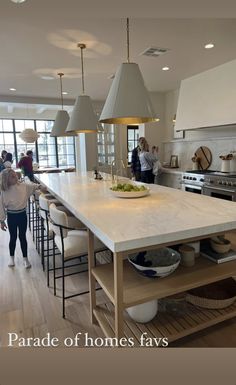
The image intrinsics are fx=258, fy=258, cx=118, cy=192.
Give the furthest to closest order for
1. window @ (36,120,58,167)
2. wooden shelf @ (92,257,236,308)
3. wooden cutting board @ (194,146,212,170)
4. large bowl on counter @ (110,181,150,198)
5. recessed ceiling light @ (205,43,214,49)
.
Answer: window @ (36,120,58,167) < wooden cutting board @ (194,146,212,170) < recessed ceiling light @ (205,43,214,49) < large bowl on counter @ (110,181,150,198) < wooden shelf @ (92,257,236,308)

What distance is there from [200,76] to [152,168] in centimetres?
186

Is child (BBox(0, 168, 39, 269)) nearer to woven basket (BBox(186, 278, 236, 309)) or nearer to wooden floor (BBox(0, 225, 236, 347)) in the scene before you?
wooden floor (BBox(0, 225, 236, 347))

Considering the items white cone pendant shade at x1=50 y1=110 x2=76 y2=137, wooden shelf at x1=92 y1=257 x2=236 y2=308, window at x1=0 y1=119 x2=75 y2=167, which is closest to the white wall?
white cone pendant shade at x1=50 y1=110 x2=76 y2=137

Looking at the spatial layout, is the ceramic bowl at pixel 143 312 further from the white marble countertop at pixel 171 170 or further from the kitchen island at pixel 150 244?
the white marble countertop at pixel 171 170

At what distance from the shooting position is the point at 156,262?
1.82 m

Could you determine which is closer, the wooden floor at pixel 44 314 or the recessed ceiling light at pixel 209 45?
the wooden floor at pixel 44 314

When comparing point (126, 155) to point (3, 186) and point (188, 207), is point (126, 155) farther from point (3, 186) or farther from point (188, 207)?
point (188, 207)

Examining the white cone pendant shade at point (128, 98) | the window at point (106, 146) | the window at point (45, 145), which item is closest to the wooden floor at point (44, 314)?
the white cone pendant shade at point (128, 98)

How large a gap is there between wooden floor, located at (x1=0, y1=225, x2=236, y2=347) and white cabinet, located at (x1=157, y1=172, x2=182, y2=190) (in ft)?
10.4

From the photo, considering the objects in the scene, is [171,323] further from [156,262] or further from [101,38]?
[101,38]

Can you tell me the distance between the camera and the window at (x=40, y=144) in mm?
10500

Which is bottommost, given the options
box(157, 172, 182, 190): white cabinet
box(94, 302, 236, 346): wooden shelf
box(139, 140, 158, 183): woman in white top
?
box(94, 302, 236, 346): wooden shelf

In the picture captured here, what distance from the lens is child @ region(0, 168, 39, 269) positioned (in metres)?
2.87

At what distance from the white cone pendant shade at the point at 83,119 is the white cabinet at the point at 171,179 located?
8.20 ft
